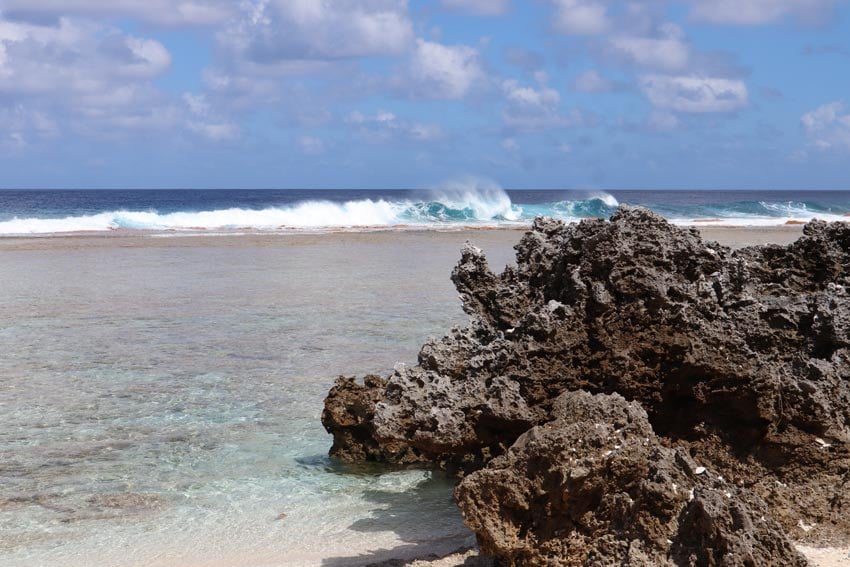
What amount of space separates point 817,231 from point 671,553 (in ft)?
11.3

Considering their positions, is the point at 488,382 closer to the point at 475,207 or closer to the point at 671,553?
the point at 671,553

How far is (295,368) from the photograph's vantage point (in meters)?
9.15

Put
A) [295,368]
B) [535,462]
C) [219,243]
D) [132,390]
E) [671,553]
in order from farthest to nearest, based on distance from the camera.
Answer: [219,243], [295,368], [132,390], [535,462], [671,553]

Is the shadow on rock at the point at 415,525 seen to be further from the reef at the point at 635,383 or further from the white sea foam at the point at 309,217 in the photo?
the white sea foam at the point at 309,217

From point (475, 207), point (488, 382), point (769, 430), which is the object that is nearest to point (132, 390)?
point (488, 382)

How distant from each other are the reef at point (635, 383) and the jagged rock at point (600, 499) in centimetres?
1

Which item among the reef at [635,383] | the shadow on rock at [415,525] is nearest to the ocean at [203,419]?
the shadow on rock at [415,525]

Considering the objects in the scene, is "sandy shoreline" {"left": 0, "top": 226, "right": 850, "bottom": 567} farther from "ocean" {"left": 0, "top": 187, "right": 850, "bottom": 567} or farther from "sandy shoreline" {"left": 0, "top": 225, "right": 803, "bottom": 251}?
"ocean" {"left": 0, "top": 187, "right": 850, "bottom": 567}

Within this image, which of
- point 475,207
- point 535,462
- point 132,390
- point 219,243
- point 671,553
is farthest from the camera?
point 475,207

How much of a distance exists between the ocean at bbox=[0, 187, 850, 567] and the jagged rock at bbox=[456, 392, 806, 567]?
0.81 metres

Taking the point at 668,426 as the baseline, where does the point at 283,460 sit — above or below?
below

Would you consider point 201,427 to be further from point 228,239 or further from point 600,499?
point 228,239

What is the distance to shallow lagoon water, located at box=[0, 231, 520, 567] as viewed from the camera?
5.02 meters

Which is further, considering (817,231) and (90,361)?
(90,361)
